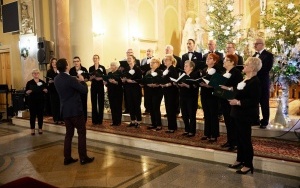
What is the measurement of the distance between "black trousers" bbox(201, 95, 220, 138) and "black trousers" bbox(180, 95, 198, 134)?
31 cm

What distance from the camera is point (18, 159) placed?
562 cm

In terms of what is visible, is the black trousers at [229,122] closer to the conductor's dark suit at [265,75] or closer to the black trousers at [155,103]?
the conductor's dark suit at [265,75]

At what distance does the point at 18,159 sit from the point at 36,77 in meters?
2.44

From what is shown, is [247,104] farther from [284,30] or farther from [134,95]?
[134,95]

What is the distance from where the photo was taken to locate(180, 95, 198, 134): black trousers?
568 cm

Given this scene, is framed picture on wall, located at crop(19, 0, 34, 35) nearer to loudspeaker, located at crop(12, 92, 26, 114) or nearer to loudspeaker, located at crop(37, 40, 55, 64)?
loudspeaker, located at crop(37, 40, 55, 64)

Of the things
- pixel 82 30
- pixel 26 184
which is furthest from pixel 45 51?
pixel 26 184

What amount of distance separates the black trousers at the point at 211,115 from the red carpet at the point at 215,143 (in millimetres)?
192

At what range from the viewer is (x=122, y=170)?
4.73 metres

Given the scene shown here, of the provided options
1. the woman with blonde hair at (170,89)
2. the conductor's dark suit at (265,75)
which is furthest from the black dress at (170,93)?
the conductor's dark suit at (265,75)

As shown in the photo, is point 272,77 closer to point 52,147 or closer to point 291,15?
point 291,15

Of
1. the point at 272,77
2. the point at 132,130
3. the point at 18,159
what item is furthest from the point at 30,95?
the point at 272,77

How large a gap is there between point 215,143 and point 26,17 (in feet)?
28.5

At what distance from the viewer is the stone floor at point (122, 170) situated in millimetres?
4102
